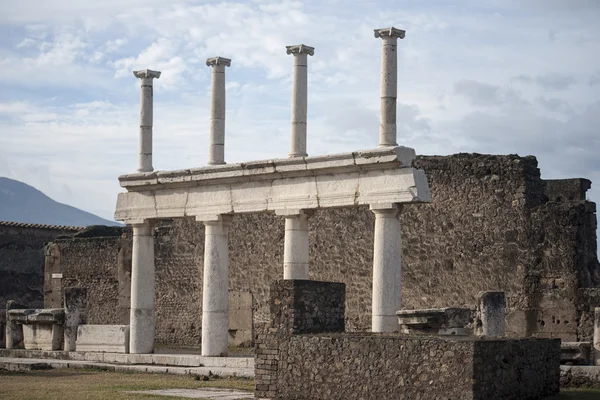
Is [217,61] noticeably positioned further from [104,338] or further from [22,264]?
[22,264]

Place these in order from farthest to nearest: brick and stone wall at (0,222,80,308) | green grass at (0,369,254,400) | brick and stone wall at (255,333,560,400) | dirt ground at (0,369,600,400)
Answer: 1. brick and stone wall at (0,222,80,308)
2. green grass at (0,369,254,400)
3. dirt ground at (0,369,600,400)
4. brick and stone wall at (255,333,560,400)

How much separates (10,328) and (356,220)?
26.2ft

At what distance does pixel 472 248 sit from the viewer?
72.4 ft

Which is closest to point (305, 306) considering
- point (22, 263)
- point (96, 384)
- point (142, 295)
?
point (96, 384)

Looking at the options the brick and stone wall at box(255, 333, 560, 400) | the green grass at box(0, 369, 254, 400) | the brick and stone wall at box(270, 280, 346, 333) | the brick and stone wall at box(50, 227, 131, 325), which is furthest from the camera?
the brick and stone wall at box(50, 227, 131, 325)

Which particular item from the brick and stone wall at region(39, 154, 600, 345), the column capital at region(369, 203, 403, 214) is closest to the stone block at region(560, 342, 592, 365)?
the column capital at region(369, 203, 403, 214)

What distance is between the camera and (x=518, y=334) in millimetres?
21094

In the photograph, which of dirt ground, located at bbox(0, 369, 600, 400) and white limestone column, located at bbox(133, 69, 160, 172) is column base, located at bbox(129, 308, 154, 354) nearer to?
dirt ground, located at bbox(0, 369, 600, 400)

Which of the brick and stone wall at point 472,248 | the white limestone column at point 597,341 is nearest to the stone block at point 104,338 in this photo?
the brick and stone wall at point 472,248

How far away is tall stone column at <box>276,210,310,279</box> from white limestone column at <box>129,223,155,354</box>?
372cm

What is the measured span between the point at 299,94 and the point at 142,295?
17.9 ft

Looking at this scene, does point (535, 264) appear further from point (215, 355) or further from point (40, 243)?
point (40, 243)

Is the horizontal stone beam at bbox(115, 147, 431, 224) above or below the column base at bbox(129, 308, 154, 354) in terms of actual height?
above

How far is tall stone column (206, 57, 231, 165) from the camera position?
2138 cm
